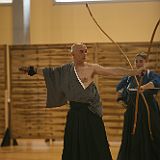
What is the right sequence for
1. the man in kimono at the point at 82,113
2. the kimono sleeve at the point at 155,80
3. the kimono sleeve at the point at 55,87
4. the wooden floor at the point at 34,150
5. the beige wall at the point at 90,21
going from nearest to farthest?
the man in kimono at the point at 82,113 → the kimono sleeve at the point at 55,87 → the kimono sleeve at the point at 155,80 → the wooden floor at the point at 34,150 → the beige wall at the point at 90,21

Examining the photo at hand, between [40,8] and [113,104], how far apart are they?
1.81m

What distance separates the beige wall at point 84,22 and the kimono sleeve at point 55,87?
3.05 meters

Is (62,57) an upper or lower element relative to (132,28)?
lower

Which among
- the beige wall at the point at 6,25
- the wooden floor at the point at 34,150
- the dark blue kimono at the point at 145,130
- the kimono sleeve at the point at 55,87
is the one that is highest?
the beige wall at the point at 6,25

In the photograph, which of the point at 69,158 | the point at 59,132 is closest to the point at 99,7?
the point at 59,132

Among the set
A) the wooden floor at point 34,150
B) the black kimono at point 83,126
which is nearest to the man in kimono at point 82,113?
the black kimono at point 83,126

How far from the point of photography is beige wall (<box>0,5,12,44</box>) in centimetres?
644

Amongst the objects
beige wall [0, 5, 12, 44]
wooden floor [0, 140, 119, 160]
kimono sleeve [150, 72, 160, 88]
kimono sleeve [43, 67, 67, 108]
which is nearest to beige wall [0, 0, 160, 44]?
beige wall [0, 5, 12, 44]

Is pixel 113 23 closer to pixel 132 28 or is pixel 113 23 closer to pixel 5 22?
pixel 132 28

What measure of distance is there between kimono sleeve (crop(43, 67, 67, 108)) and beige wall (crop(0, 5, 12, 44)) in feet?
10.7

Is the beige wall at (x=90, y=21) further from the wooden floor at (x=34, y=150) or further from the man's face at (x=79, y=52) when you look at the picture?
the man's face at (x=79, y=52)

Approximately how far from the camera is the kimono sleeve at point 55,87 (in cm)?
326

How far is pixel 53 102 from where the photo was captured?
3299 millimetres

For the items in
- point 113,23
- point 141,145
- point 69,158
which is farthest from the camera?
point 113,23
